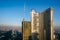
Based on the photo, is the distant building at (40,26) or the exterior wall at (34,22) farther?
the exterior wall at (34,22)

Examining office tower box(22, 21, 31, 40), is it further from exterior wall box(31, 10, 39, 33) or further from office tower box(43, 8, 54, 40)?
office tower box(43, 8, 54, 40)

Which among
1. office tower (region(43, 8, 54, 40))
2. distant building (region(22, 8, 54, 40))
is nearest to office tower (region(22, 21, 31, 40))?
distant building (region(22, 8, 54, 40))

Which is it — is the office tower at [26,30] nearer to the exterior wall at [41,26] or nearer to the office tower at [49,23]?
the exterior wall at [41,26]

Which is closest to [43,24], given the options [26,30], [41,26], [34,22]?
[41,26]

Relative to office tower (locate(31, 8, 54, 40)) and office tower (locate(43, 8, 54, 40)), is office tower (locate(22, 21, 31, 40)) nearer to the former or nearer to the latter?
office tower (locate(31, 8, 54, 40))

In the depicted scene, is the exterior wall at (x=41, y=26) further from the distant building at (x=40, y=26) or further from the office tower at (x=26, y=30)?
the office tower at (x=26, y=30)

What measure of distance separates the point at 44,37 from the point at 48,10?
1.53ft

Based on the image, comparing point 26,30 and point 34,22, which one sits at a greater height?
point 34,22

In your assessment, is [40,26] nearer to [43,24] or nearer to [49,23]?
[43,24]

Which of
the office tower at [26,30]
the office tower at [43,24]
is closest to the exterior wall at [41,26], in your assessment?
the office tower at [43,24]

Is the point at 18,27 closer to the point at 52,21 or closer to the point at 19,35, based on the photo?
the point at 19,35

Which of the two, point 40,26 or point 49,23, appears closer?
point 49,23

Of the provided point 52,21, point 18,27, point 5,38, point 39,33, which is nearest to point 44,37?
point 39,33

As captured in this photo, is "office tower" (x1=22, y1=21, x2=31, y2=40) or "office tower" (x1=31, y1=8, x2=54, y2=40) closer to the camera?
"office tower" (x1=31, y1=8, x2=54, y2=40)
